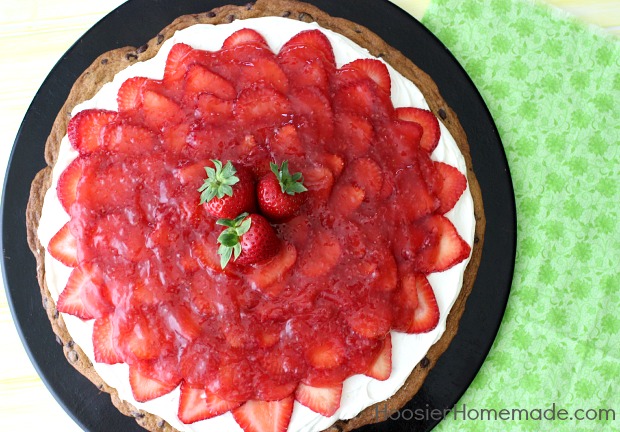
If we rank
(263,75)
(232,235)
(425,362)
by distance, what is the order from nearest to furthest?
(232,235) < (263,75) < (425,362)

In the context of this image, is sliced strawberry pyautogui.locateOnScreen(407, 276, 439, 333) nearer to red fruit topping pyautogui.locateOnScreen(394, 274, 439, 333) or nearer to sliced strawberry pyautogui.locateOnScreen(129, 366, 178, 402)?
red fruit topping pyautogui.locateOnScreen(394, 274, 439, 333)

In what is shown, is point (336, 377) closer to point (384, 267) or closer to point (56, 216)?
point (384, 267)

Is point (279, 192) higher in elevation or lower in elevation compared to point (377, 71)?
lower

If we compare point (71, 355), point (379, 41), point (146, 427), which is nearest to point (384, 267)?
point (379, 41)

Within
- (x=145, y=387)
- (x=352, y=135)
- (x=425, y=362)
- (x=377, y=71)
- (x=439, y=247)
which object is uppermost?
(x=377, y=71)

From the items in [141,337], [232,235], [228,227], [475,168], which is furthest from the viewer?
[475,168]

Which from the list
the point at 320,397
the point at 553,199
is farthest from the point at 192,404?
the point at 553,199

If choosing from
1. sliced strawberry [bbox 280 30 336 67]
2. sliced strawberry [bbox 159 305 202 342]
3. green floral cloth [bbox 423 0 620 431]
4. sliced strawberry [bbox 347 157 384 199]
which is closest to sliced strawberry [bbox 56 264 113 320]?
sliced strawberry [bbox 159 305 202 342]

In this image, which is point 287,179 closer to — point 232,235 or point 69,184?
point 232,235
